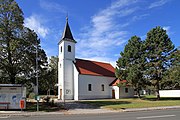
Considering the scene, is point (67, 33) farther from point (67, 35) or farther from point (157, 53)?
point (157, 53)

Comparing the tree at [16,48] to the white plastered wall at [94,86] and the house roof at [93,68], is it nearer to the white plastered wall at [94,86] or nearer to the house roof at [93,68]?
the white plastered wall at [94,86]

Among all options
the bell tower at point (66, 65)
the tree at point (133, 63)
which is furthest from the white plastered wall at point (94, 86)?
the tree at point (133, 63)

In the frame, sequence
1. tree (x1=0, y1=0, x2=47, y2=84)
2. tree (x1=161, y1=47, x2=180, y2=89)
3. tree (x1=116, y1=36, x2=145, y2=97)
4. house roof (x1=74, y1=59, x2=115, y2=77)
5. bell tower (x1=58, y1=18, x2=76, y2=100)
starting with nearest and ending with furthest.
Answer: tree (x1=0, y1=0, x2=47, y2=84) → tree (x1=161, y1=47, x2=180, y2=89) → tree (x1=116, y1=36, x2=145, y2=97) → bell tower (x1=58, y1=18, x2=76, y2=100) → house roof (x1=74, y1=59, x2=115, y2=77)

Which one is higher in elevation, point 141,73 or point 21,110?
point 141,73

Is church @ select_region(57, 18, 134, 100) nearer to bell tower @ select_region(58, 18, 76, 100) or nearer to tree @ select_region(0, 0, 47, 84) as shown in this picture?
bell tower @ select_region(58, 18, 76, 100)

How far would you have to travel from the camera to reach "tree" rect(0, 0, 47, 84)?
22.7m

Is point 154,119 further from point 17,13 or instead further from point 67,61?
point 67,61

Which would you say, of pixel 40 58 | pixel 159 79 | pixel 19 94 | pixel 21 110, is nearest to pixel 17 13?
pixel 40 58

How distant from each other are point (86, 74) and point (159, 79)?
15.4m

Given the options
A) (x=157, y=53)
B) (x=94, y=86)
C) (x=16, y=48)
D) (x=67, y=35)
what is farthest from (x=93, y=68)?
(x=16, y=48)

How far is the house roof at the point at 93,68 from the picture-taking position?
44.9m

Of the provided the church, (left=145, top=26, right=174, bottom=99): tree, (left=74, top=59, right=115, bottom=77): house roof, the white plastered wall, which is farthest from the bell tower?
(left=145, top=26, right=174, bottom=99): tree

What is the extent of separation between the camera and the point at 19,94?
21.0 m

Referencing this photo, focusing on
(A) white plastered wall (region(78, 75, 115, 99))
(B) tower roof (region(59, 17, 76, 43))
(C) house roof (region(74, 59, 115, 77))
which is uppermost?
(B) tower roof (region(59, 17, 76, 43))
